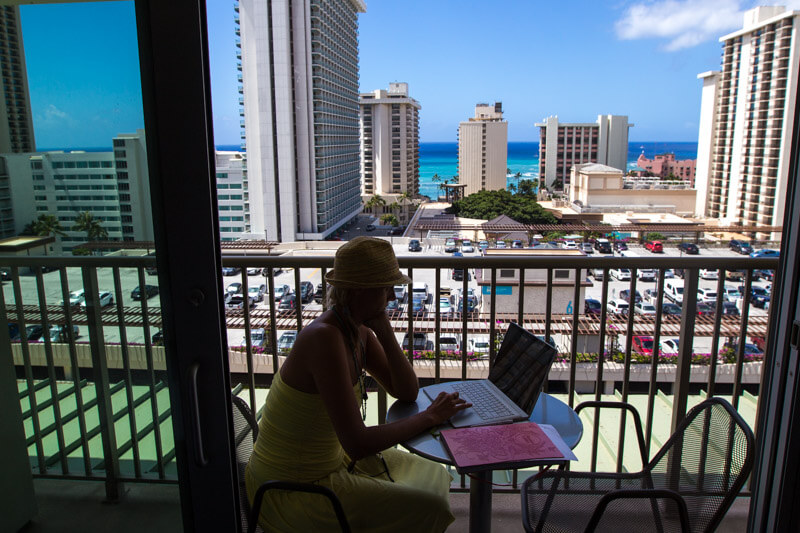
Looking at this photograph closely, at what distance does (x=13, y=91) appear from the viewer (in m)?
1.08

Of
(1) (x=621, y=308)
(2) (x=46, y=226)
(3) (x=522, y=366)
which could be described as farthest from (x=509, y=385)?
(1) (x=621, y=308)

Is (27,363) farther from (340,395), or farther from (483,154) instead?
(483,154)

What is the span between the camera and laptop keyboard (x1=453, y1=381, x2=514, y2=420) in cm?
141

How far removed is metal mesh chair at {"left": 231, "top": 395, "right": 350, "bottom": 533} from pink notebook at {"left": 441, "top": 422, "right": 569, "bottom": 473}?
292mm

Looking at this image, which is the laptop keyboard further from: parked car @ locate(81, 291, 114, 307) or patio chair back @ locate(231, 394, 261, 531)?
parked car @ locate(81, 291, 114, 307)

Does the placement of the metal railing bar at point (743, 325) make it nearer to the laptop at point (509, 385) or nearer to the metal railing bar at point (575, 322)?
the metal railing bar at point (575, 322)

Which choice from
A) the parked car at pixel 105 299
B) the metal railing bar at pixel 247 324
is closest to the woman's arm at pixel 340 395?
the parked car at pixel 105 299

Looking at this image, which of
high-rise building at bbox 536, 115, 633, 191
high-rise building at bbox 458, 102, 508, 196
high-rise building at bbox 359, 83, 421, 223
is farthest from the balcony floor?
high-rise building at bbox 536, 115, 633, 191

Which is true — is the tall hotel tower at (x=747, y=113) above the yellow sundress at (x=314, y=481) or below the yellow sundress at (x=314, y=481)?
above

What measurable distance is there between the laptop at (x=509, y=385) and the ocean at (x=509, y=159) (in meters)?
52.7

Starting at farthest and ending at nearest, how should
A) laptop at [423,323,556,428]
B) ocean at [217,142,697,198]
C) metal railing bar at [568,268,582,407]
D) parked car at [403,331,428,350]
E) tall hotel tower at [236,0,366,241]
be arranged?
ocean at [217,142,697,198], tall hotel tower at [236,0,366,241], parked car at [403,331,428,350], metal railing bar at [568,268,582,407], laptop at [423,323,556,428]

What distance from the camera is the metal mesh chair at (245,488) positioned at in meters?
1.20

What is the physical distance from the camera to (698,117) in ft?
81.9

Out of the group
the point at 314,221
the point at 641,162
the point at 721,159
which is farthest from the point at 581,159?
the point at 721,159
